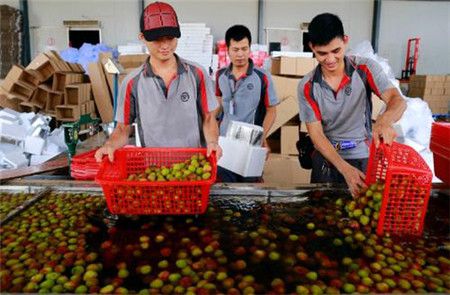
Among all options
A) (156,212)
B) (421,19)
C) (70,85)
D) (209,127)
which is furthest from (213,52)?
(156,212)

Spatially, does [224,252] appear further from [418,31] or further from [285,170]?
[418,31]

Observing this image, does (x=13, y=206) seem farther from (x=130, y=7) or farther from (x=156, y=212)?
(x=130, y=7)

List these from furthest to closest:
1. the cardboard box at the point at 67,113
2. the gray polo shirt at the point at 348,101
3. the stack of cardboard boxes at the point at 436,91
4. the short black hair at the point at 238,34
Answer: the stack of cardboard boxes at the point at 436,91 → the cardboard box at the point at 67,113 → the short black hair at the point at 238,34 → the gray polo shirt at the point at 348,101

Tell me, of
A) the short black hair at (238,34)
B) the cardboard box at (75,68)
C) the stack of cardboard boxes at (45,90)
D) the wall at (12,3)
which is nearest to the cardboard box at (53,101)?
the stack of cardboard boxes at (45,90)

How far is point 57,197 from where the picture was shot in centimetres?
Result: 224

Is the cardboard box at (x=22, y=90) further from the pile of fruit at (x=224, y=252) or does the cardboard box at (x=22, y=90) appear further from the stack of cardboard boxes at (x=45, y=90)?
the pile of fruit at (x=224, y=252)

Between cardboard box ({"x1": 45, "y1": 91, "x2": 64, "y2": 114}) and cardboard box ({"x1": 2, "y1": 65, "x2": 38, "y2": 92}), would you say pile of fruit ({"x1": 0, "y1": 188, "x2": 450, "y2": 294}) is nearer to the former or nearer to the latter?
cardboard box ({"x1": 45, "y1": 91, "x2": 64, "y2": 114})

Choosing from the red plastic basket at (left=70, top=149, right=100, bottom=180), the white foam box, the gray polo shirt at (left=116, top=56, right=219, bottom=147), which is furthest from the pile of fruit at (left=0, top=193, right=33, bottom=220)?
the white foam box

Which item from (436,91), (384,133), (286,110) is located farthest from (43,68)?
(436,91)

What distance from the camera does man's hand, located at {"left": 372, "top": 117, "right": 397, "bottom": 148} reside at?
182cm

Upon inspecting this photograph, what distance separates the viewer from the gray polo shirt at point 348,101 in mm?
2508

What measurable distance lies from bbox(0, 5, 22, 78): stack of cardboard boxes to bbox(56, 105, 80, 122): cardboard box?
144 inches

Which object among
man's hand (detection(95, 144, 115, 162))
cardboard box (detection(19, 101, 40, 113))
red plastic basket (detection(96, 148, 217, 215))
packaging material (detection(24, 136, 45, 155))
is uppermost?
cardboard box (detection(19, 101, 40, 113))

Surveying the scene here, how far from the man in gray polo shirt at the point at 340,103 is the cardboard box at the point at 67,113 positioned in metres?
5.93
